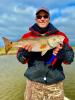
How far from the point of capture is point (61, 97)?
8.82m

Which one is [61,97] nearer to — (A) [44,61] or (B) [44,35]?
(A) [44,61]

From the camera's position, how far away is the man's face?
8672 mm

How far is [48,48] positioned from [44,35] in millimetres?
362

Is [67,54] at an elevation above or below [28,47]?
below

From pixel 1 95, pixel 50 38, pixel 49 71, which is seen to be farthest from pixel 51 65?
pixel 1 95

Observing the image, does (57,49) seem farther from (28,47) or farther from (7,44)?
(7,44)

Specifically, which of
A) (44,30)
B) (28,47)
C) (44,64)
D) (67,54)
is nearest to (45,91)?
(44,64)

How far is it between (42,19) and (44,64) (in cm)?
117

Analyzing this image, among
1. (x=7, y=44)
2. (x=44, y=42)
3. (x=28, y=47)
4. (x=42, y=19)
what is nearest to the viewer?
(x=44, y=42)

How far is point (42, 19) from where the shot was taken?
8.66 meters

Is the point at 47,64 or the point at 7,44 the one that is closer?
the point at 47,64

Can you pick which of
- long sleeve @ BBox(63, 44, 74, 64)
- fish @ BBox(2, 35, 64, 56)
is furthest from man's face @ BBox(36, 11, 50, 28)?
long sleeve @ BBox(63, 44, 74, 64)

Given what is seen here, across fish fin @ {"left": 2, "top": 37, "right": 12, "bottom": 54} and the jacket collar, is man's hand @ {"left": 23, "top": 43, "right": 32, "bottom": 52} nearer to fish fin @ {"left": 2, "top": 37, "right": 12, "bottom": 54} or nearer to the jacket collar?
the jacket collar

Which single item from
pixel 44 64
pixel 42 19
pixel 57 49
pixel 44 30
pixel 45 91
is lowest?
pixel 45 91
